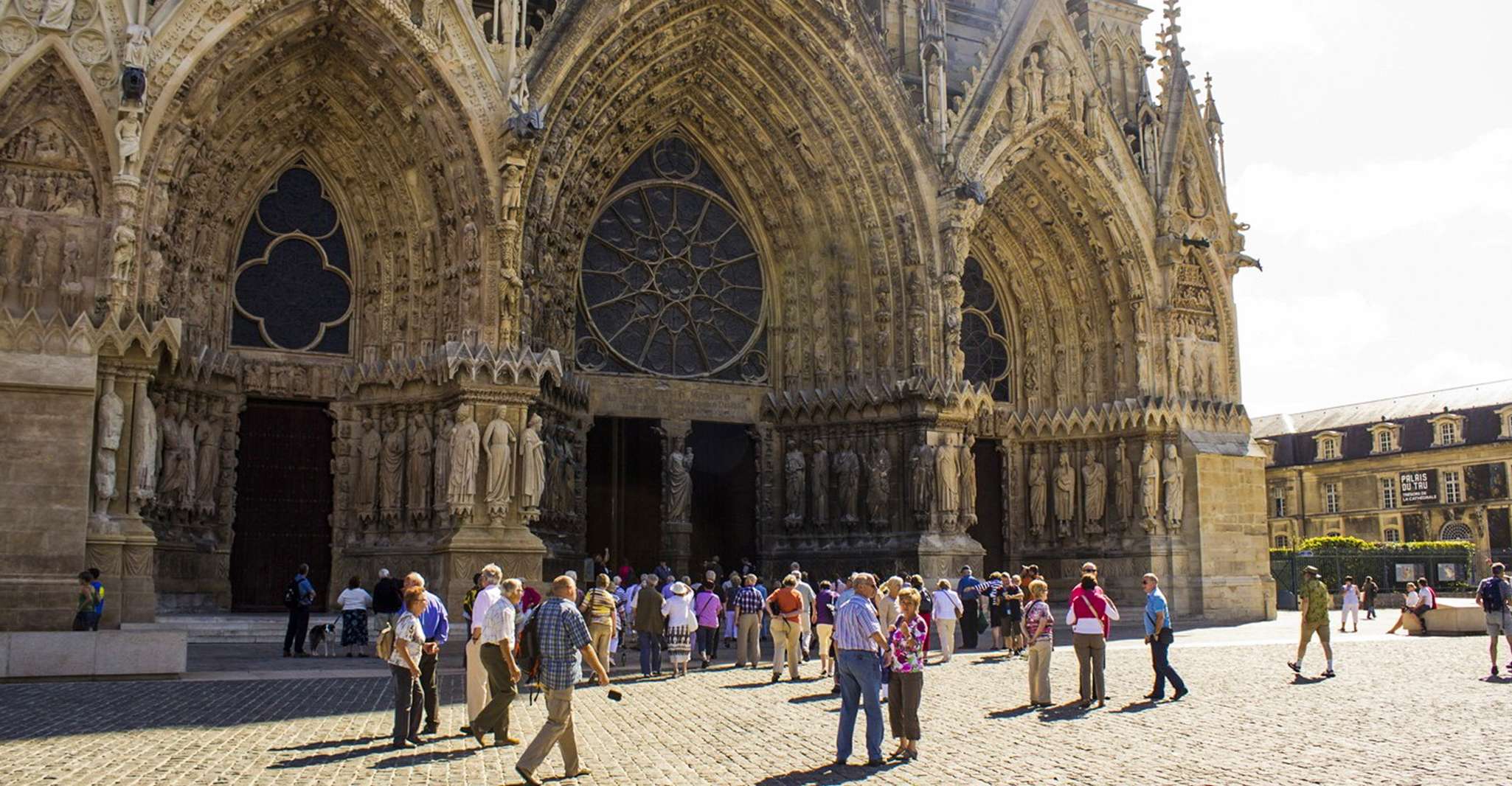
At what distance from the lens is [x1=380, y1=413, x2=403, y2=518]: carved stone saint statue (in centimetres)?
2209

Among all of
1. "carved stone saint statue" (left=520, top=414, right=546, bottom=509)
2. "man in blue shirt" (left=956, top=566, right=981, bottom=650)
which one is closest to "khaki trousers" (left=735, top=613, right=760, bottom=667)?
"man in blue shirt" (left=956, top=566, right=981, bottom=650)

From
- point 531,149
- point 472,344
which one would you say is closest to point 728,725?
point 472,344

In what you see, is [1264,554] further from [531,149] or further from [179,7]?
[179,7]

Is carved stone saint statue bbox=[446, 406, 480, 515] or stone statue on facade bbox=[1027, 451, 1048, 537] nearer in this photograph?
carved stone saint statue bbox=[446, 406, 480, 515]

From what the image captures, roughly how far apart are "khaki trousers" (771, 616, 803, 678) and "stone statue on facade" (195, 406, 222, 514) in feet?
30.6

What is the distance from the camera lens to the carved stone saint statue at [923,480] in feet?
80.7

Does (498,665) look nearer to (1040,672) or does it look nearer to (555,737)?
(555,737)

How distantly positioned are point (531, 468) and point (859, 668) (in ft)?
38.4

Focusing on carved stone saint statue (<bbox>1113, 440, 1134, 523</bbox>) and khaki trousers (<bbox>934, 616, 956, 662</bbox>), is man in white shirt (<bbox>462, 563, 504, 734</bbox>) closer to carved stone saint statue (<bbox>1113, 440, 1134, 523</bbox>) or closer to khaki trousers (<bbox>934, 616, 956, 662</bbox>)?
khaki trousers (<bbox>934, 616, 956, 662</bbox>)

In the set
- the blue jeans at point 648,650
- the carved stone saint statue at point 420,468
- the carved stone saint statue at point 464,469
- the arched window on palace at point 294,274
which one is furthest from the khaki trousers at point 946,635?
the arched window on palace at point 294,274

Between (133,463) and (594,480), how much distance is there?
838 centimetres

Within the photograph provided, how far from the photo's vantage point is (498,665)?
10758 millimetres

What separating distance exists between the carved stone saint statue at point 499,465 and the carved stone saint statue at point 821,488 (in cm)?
657

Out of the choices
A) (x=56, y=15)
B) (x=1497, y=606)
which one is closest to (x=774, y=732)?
(x=1497, y=606)
